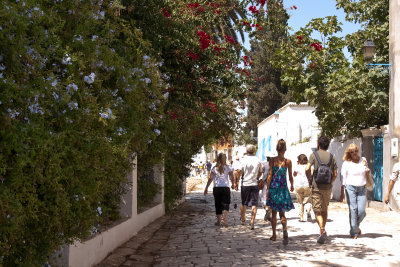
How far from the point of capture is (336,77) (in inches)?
727

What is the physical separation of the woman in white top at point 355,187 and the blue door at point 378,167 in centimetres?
785

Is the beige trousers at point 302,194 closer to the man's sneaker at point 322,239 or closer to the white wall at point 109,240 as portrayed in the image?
the white wall at point 109,240

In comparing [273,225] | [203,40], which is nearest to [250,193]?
[273,225]

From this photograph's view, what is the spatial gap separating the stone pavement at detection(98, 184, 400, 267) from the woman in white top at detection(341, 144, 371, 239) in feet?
1.26

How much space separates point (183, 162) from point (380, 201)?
6.45 m

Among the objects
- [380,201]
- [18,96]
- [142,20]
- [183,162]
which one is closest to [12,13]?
[18,96]

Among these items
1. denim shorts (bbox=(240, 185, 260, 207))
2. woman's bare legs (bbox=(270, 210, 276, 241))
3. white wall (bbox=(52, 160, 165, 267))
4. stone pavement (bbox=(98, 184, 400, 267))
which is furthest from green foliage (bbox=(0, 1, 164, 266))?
denim shorts (bbox=(240, 185, 260, 207))

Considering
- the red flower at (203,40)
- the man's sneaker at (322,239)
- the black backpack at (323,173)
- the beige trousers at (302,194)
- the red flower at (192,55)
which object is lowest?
the man's sneaker at (322,239)

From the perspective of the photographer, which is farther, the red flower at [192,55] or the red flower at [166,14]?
the red flower at [192,55]

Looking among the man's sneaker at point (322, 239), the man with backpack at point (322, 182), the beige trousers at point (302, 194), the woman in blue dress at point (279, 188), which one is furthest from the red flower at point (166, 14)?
the beige trousers at point (302, 194)

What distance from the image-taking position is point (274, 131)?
4331cm

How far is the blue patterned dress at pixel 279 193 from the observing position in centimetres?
949

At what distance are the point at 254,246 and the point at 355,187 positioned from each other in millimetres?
2235

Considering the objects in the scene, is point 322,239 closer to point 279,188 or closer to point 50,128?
point 279,188
